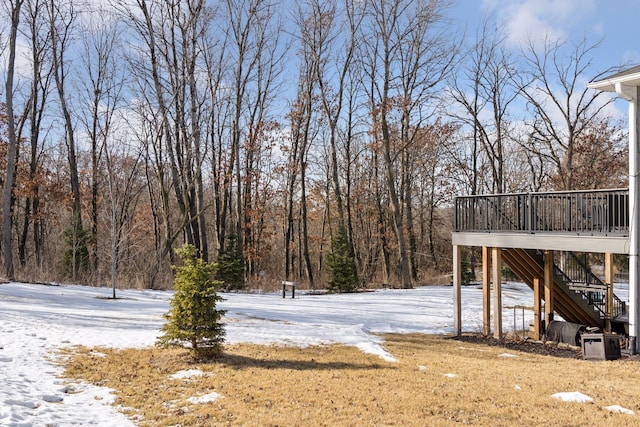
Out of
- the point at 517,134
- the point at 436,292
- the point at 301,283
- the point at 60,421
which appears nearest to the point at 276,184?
the point at 301,283

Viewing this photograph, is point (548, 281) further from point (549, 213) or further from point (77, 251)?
point (77, 251)

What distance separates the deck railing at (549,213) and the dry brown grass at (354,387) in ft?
8.86

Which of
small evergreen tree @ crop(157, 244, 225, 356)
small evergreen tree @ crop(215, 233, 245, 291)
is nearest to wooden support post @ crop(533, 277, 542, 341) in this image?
small evergreen tree @ crop(157, 244, 225, 356)

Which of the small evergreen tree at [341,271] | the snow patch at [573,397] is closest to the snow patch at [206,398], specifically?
the snow patch at [573,397]

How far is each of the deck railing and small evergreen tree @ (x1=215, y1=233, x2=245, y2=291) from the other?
11927 mm

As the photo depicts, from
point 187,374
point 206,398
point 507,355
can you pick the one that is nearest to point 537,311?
point 507,355

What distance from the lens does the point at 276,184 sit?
30.7 metres

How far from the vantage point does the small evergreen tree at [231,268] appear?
21.3 m

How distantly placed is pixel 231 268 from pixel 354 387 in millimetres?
15370

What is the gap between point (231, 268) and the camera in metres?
21.6

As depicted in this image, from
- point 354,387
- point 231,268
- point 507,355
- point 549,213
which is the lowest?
point 507,355

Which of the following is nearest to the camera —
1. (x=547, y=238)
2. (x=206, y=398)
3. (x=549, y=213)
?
(x=206, y=398)

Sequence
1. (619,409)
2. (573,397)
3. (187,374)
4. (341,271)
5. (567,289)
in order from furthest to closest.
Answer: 1. (341,271)
2. (567,289)
3. (187,374)
4. (573,397)
5. (619,409)

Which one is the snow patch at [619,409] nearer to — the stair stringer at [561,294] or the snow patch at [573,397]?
the snow patch at [573,397]
